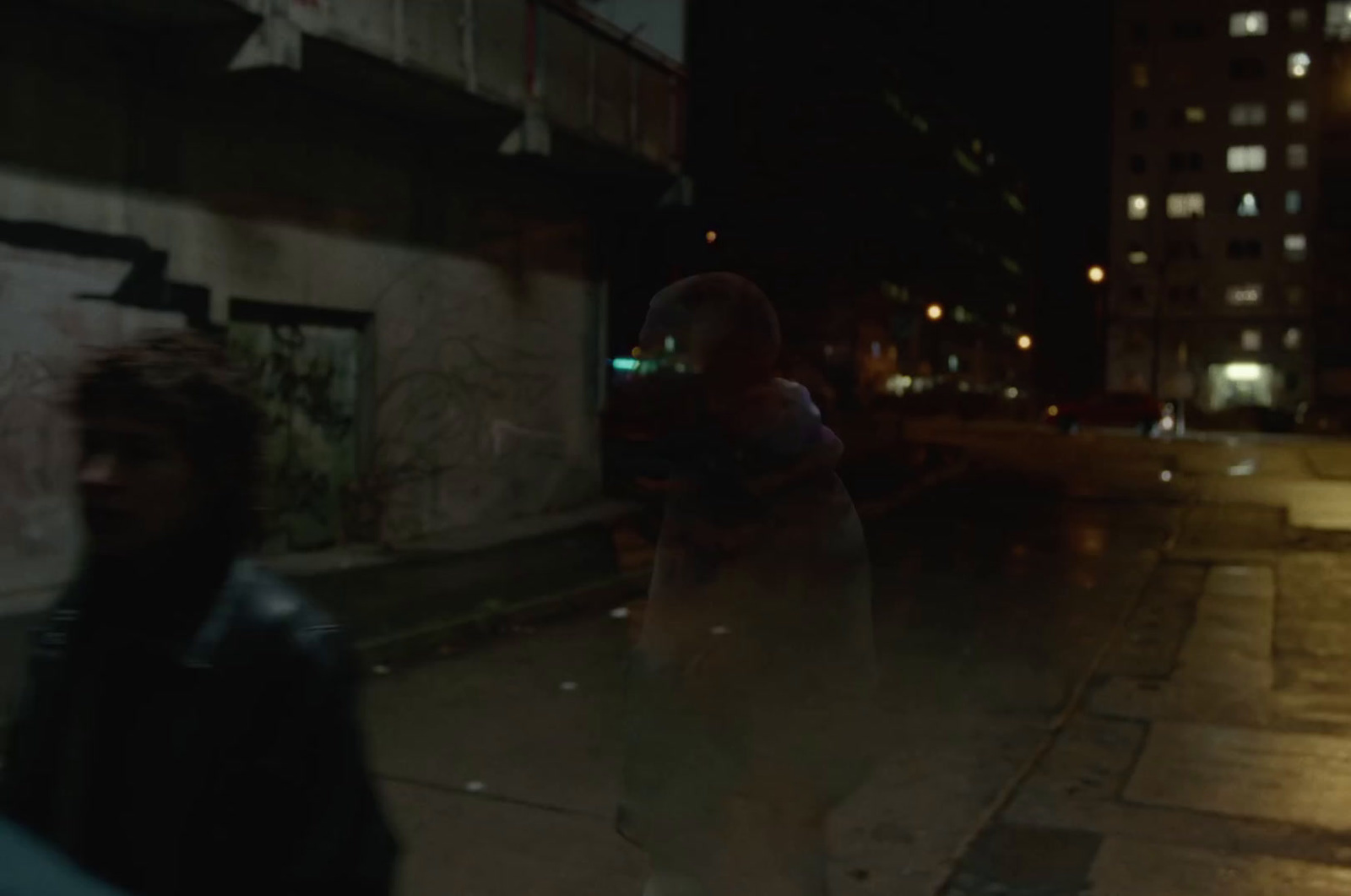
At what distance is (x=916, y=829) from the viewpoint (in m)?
5.53

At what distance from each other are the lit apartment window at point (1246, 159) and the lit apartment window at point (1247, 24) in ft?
22.3

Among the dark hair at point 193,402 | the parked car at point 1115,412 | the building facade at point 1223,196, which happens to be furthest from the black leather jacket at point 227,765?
the building facade at point 1223,196

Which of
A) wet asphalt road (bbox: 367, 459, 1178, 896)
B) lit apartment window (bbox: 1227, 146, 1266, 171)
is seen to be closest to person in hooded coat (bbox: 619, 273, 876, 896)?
wet asphalt road (bbox: 367, 459, 1178, 896)

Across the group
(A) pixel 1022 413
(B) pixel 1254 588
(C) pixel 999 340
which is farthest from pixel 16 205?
(C) pixel 999 340

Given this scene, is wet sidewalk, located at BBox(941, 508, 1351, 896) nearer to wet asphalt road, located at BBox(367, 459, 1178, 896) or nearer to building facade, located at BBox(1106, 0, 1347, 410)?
wet asphalt road, located at BBox(367, 459, 1178, 896)

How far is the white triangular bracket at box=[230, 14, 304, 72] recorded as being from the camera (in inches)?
390

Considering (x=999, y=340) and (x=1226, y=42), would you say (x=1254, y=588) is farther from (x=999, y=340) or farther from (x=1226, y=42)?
(x=999, y=340)

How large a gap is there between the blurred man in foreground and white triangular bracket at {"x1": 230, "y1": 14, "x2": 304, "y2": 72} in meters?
8.67

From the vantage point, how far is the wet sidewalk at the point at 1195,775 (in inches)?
198

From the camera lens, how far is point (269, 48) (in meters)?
9.93

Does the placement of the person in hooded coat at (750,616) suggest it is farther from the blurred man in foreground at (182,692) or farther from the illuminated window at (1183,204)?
the illuminated window at (1183,204)

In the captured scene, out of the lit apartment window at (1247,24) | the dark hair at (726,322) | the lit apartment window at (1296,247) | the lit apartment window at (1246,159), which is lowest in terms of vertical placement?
the dark hair at (726,322)

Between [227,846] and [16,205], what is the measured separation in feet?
28.4

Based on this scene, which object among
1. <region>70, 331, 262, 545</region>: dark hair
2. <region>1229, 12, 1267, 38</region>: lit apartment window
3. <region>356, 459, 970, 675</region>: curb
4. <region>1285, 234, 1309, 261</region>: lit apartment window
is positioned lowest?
<region>356, 459, 970, 675</region>: curb
